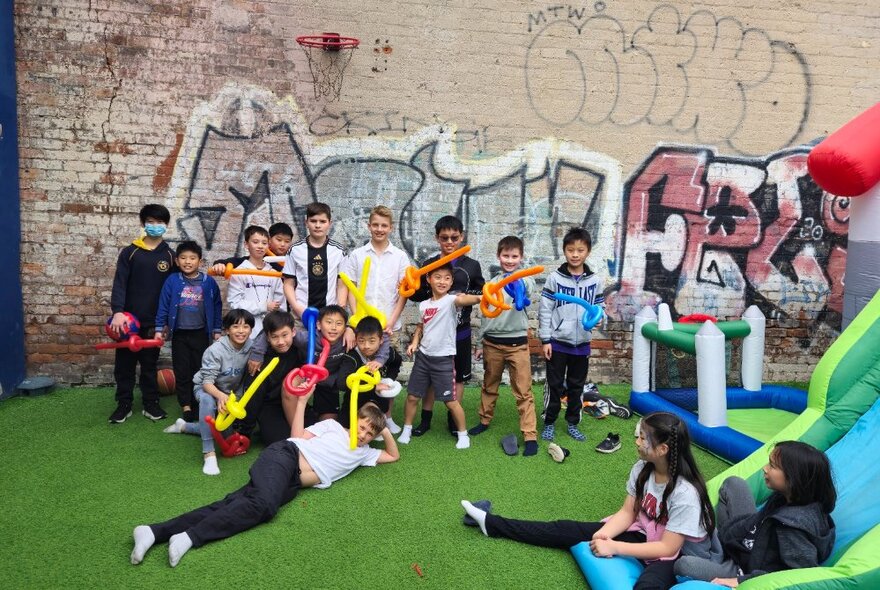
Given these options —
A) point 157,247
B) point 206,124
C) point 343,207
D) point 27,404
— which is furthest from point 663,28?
point 27,404

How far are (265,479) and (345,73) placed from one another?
398 cm

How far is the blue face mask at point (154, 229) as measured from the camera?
18.5 feet

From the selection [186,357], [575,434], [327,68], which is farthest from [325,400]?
[327,68]

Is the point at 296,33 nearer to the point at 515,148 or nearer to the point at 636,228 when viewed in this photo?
the point at 515,148

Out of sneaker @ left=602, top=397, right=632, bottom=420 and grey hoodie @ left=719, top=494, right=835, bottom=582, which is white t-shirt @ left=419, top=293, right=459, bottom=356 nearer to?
sneaker @ left=602, top=397, right=632, bottom=420

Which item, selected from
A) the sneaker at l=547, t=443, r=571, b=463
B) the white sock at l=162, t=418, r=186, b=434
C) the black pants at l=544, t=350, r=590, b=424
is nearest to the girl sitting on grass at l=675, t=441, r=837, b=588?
the sneaker at l=547, t=443, r=571, b=463

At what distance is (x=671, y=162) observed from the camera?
22.5ft

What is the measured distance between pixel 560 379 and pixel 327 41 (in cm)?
365

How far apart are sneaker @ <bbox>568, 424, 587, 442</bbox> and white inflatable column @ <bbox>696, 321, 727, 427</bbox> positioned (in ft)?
3.00

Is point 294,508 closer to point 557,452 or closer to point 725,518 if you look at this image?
point 557,452

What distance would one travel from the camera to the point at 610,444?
5148 millimetres

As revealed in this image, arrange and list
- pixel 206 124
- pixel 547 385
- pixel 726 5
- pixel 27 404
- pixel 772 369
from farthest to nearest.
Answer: pixel 772 369, pixel 726 5, pixel 206 124, pixel 27 404, pixel 547 385

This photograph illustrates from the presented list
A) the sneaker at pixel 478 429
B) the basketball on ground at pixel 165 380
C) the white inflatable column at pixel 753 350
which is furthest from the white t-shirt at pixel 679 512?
the basketball on ground at pixel 165 380

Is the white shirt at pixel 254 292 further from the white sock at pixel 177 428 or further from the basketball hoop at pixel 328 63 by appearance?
the basketball hoop at pixel 328 63
